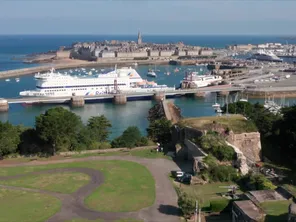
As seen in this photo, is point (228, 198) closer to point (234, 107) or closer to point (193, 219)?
point (193, 219)

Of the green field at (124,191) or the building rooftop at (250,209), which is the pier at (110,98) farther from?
the building rooftop at (250,209)

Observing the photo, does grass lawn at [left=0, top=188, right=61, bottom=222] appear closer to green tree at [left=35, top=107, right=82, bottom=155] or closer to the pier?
green tree at [left=35, top=107, right=82, bottom=155]

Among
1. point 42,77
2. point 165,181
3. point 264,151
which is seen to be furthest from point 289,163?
point 42,77

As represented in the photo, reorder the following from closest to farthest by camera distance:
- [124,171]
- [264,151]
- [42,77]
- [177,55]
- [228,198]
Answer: [228,198], [124,171], [264,151], [42,77], [177,55]

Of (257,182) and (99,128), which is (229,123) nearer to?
(257,182)

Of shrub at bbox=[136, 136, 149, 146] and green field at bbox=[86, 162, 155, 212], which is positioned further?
shrub at bbox=[136, 136, 149, 146]

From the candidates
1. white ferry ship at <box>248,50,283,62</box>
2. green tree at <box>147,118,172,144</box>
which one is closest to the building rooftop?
green tree at <box>147,118,172,144</box>
